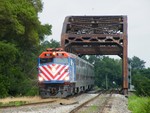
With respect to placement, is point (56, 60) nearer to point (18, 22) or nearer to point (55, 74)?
point (55, 74)

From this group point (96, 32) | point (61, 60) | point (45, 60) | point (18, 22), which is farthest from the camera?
point (96, 32)

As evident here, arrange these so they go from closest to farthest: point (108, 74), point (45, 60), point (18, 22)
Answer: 1. point (45, 60)
2. point (18, 22)
3. point (108, 74)

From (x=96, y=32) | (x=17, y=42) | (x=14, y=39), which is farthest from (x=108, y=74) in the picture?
(x=14, y=39)

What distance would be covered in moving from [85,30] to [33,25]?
1251cm

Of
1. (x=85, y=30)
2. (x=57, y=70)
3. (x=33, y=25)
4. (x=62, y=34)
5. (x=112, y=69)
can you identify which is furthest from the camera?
(x=112, y=69)

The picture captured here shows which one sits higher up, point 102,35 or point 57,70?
point 102,35

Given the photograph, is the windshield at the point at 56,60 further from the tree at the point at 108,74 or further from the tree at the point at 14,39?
the tree at the point at 108,74

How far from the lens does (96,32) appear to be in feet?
153

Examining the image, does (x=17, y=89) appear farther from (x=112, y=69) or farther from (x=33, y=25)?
(x=112, y=69)

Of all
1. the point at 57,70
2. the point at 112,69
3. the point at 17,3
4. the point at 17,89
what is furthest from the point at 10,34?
the point at 112,69

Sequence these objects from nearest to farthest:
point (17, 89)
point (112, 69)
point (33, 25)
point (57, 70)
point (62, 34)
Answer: point (57, 70) → point (17, 89) → point (33, 25) → point (62, 34) → point (112, 69)

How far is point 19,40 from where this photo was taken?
3778 centimetres

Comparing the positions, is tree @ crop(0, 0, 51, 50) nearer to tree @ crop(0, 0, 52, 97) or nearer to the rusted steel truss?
tree @ crop(0, 0, 52, 97)

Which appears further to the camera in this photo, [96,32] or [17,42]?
[96,32]
